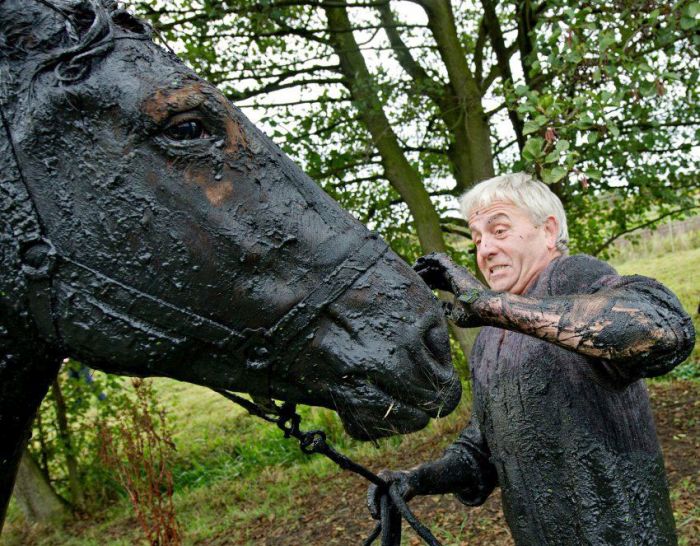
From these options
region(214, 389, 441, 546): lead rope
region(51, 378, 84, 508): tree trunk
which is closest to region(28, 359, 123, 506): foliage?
region(51, 378, 84, 508): tree trunk

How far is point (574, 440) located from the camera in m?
2.07

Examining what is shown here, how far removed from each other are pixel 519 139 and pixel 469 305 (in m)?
5.92

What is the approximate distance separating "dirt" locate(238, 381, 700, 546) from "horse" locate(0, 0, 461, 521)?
4508 millimetres

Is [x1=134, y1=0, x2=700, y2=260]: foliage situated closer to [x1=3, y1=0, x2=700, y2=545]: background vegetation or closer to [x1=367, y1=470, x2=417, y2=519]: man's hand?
[x1=3, y1=0, x2=700, y2=545]: background vegetation

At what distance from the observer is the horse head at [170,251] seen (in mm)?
1441

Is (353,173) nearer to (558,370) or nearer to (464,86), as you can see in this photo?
(464,86)

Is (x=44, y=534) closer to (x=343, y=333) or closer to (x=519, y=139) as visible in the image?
(x=519, y=139)

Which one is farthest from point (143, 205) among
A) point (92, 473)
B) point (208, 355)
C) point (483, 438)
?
point (92, 473)

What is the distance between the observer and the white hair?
91.7 inches

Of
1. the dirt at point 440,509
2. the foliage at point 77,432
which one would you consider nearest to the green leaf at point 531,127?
the dirt at point 440,509

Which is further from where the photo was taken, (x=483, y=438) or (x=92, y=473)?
(x=92, y=473)

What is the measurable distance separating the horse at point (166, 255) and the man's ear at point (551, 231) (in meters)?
0.98

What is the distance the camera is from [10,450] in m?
1.64

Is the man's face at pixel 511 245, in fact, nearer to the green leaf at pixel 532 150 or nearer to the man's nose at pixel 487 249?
the man's nose at pixel 487 249
